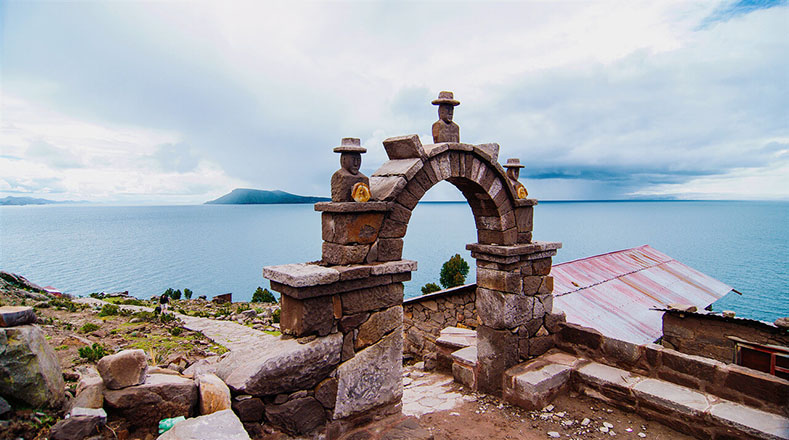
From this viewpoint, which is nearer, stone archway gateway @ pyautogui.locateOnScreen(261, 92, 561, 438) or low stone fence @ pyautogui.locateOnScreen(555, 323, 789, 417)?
stone archway gateway @ pyautogui.locateOnScreen(261, 92, 561, 438)

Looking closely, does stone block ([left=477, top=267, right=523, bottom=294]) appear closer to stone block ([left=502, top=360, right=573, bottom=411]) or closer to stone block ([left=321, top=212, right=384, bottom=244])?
stone block ([left=502, top=360, right=573, bottom=411])

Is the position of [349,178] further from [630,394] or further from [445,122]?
[630,394]

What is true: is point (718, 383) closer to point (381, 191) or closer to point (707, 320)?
point (381, 191)

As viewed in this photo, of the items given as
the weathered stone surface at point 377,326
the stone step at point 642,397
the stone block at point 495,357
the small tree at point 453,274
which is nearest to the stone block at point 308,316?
the weathered stone surface at point 377,326

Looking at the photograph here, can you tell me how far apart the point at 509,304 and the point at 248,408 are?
13.4 ft

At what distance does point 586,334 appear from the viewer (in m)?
6.69

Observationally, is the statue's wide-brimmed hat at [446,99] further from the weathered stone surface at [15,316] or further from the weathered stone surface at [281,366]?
the weathered stone surface at [15,316]


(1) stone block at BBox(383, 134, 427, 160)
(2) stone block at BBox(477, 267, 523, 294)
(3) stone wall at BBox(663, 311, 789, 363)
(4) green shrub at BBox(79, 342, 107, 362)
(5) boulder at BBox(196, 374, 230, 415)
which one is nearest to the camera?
(5) boulder at BBox(196, 374, 230, 415)

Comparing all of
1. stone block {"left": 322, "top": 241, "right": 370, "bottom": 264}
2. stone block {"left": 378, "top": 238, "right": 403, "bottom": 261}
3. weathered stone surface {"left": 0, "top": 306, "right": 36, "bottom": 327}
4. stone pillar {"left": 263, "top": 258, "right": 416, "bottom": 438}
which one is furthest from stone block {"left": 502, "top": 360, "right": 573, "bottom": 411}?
weathered stone surface {"left": 0, "top": 306, "right": 36, "bottom": 327}

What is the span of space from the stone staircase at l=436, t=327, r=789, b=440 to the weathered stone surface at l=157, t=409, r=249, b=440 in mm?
4214

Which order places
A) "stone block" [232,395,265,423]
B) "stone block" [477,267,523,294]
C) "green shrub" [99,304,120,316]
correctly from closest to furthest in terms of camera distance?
1. "stone block" [232,395,265,423]
2. "stone block" [477,267,523,294]
3. "green shrub" [99,304,120,316]

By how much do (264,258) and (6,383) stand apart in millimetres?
67043

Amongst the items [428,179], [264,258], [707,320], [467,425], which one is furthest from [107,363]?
[264,258]

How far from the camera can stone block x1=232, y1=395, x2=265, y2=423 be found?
11.9 ft
